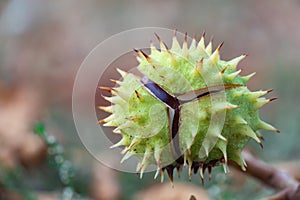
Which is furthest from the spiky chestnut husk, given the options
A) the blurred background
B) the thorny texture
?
the blurred background

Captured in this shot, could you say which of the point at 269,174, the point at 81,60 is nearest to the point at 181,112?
the point at 269,174

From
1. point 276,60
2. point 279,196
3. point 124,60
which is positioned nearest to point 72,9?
point 124,60

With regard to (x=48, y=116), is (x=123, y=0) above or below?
above

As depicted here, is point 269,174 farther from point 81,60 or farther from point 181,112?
point 81,60

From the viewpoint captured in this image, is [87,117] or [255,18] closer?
[87,117]

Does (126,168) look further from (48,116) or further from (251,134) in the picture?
(251,134)

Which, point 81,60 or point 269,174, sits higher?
point 81,60

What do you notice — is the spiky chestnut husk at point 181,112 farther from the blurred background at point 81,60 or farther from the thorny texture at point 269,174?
the blurred background at point 81,60
